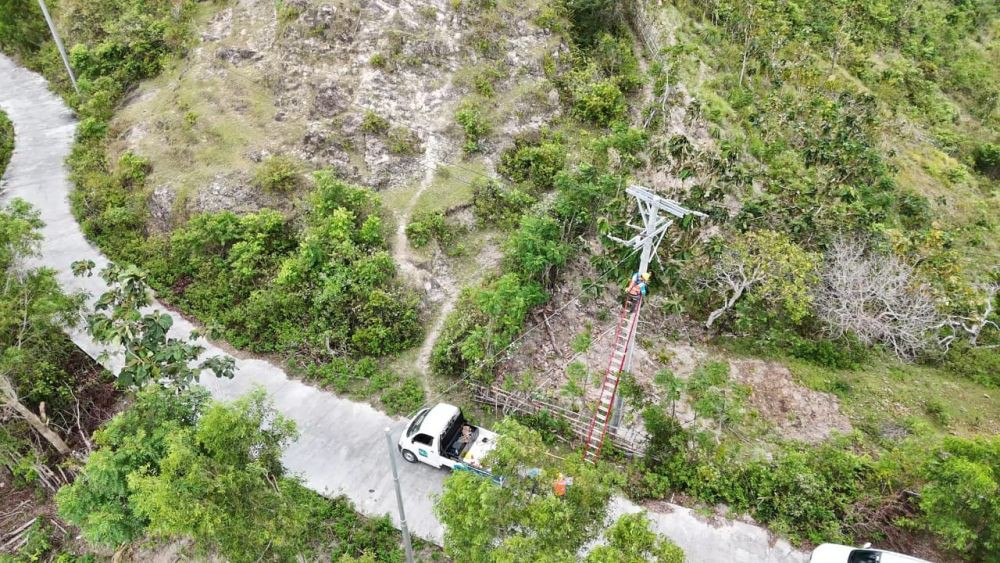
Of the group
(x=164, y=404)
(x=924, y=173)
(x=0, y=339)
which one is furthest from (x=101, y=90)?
(x=924, y=173)

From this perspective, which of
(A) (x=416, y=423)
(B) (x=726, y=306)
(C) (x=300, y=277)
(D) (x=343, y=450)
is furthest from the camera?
(B) (x=726, y=306)

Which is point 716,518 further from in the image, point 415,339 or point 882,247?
point 882,247

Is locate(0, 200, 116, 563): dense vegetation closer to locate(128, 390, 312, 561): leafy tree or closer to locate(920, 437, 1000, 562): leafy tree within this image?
locate(128, 390, 312, 561): leafy tree

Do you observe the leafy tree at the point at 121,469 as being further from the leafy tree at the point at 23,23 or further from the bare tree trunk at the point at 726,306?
the leafy tree at the point at 23,23

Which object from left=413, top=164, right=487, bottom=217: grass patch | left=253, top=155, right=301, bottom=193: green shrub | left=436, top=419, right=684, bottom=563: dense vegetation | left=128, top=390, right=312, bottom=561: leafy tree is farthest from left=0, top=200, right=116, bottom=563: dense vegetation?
left=413, top=164, right=487, bottom=217: grass patch

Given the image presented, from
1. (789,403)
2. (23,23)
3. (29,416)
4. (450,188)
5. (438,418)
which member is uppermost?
(23,23)

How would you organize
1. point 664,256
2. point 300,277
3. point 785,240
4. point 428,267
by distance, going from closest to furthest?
1. point 785,240
2. point 300,277
3. point 664,256
4. point 428,267

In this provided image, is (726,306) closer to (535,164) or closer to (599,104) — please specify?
(535,164)

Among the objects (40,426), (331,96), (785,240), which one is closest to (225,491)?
(40,426)
